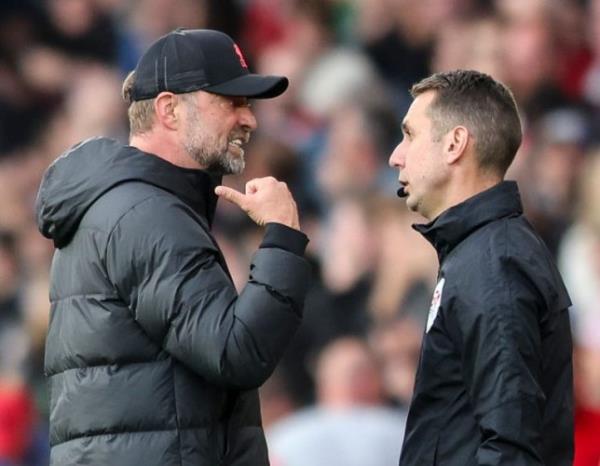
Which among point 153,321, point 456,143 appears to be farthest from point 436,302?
point 153,321

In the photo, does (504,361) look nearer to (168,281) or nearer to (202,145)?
(168,281)

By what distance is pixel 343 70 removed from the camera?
272 inches

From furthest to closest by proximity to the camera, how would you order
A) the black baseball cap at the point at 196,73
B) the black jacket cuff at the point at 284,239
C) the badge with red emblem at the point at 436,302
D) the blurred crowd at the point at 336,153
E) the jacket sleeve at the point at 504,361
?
the blurred crowd at the point at 336,153 < the black baseball cap at the point at 196,73 < the black jacket cuff at the point at 284,239 < the badge with red emblem at the point at 436,302 < the jacket sleeve at the point at 504,361

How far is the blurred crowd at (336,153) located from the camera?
21.4 feet

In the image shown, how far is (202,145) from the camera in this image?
3.20 meters

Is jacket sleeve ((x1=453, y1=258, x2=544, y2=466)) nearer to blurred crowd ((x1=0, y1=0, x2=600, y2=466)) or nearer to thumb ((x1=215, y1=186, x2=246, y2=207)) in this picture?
thumb ((x1=215, y1=186, x2=246, y2=207))

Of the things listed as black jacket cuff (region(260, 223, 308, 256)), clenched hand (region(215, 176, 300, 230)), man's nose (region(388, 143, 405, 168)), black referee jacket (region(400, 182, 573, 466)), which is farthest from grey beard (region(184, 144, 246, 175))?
black referee jacket (region(400, 182, 573, 466))

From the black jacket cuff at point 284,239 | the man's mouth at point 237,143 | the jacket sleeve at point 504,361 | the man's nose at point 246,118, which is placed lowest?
the jacket sleeve at point 504,361

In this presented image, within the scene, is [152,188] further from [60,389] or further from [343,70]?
[343,70]

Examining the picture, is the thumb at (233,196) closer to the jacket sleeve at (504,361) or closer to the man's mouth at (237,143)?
the man's mouth at (237,143)

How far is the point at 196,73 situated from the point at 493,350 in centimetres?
93

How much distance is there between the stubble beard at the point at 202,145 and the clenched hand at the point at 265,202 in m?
0.12

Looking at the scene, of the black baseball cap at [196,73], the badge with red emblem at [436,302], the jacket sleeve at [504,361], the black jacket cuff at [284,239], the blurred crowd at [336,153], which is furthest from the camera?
the blurred crowd at [336,153]

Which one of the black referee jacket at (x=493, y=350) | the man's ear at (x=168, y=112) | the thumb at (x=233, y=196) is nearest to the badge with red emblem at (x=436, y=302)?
the black referee jacket at (x=493, y=350)
